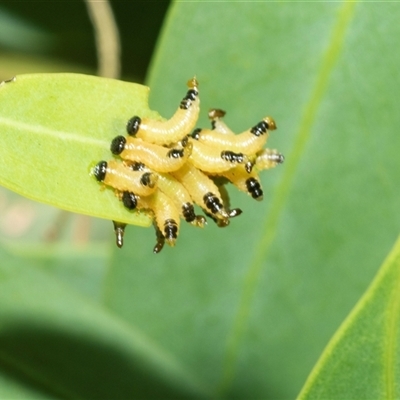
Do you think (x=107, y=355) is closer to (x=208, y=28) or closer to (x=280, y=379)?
(x=280, y=379)

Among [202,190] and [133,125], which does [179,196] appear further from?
[133,125]

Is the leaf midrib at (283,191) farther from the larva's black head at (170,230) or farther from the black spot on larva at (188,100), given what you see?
the larva's black head at (170,230)

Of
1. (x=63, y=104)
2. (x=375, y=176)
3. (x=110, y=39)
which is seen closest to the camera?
(x=63, y=104)

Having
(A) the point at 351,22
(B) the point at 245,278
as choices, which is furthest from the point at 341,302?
(A) the point at 351,22

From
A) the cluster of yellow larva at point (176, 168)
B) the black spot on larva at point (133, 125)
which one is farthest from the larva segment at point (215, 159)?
the black spot on larva at point (133, 125)

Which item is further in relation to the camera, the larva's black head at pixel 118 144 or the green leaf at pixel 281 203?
the green leaf at pixel 281 203

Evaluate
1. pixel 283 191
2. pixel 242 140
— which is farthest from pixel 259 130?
pixel 283 191
